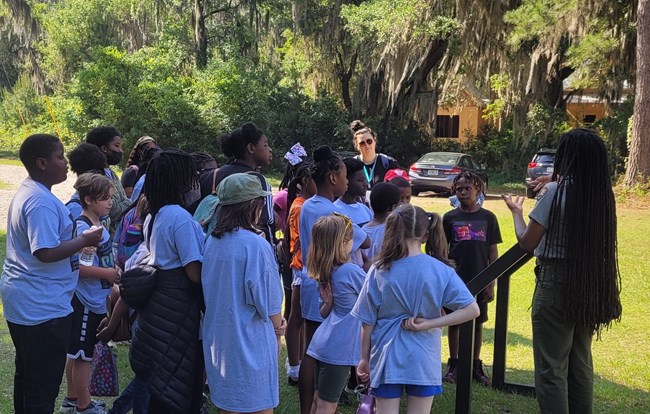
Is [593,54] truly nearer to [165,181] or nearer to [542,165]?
[542,165]

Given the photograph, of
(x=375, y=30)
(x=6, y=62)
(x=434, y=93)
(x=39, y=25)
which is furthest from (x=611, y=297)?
(x=6, y=62)

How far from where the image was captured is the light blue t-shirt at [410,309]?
10.1ft

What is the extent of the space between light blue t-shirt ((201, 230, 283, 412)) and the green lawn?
1359mm

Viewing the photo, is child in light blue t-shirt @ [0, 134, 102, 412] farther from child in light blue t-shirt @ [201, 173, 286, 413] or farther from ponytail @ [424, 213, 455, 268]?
ponytail @ [424, 213, 455, 268]

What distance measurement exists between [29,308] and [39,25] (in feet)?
123

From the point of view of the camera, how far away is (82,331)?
397 cm

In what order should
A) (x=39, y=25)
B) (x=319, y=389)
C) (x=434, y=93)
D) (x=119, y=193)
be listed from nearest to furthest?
(x=319, y=389)
(x=119, y=193)
(x=434, y=93)
(x=39, y=25)

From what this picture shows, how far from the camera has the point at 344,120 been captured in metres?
26.5

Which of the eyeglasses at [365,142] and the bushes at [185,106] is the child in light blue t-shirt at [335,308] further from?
the bushes at [185,106]

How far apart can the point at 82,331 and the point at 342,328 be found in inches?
64.5

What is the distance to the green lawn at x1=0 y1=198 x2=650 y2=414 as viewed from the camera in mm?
4438

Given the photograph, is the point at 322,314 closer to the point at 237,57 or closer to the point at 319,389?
the point at 319,389

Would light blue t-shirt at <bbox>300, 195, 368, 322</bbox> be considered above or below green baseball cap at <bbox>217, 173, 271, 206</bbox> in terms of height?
below

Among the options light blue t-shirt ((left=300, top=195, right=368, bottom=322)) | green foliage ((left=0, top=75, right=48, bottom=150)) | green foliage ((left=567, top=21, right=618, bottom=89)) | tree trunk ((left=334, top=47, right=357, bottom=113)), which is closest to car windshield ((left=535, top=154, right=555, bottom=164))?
green foliage ((left=567, top=21, right=618, bottom=89))
